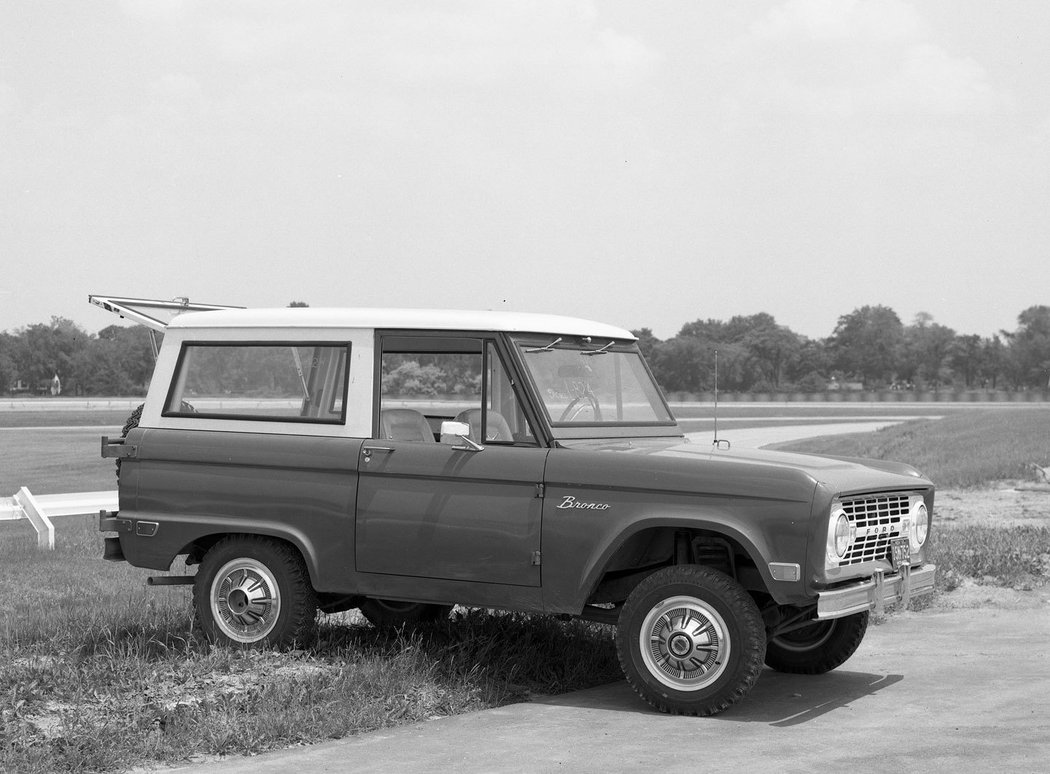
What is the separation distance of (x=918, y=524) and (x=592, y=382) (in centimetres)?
197

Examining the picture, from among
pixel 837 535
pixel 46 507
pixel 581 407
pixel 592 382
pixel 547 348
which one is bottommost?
pixel 46 507

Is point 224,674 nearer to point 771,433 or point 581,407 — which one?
point 581,407

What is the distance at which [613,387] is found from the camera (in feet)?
26.3

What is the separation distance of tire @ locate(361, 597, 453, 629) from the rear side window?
1.38 metres

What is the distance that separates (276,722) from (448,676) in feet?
3.99

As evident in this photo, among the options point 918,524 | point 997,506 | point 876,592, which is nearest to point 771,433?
point 997,506

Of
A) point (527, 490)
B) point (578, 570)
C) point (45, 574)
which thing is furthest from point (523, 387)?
point (45, 574)

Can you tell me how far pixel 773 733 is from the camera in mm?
6402

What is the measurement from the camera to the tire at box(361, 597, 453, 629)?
28.1 feet

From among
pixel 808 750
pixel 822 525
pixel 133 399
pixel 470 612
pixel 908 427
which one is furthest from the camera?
pixel 133 399

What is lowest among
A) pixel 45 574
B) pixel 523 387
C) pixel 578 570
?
pixel 45 574

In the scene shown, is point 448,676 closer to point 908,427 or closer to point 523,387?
point 523,387

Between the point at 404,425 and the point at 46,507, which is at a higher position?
the point at 404,425

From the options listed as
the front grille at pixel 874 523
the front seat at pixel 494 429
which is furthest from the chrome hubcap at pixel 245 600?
the front grille at pixel 874 523
